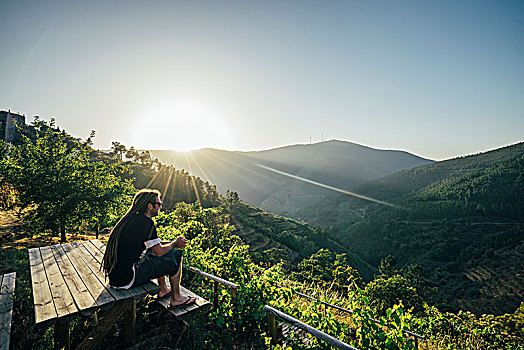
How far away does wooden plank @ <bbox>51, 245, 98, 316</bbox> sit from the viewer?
1.88 meters

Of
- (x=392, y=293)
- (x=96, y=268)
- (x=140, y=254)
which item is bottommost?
(x=392, y=293)

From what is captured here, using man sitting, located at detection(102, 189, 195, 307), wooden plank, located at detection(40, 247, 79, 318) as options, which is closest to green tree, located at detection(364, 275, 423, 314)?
man sitting, located at detection(102, 189, 195, 307)

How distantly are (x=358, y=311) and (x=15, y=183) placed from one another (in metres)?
5.93

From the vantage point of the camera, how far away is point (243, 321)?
269cm

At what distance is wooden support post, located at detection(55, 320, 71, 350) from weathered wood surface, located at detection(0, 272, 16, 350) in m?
0.38

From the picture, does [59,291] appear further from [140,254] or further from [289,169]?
[289,169]

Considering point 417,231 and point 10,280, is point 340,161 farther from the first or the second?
point 10,280

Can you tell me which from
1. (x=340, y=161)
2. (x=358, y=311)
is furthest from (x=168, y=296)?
(x=340, y=161)

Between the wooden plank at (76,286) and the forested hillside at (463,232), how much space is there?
43.0 m

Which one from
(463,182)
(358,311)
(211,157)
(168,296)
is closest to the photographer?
(358,311)

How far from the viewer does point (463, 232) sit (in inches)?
2254

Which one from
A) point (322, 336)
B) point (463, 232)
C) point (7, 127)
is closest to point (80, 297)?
point (322, 336)

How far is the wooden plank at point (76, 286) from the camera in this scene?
1.88 m

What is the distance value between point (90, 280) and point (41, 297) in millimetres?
399
